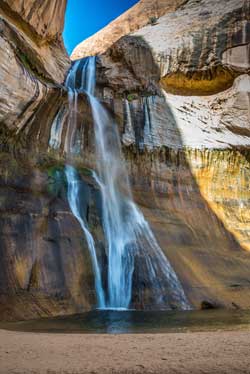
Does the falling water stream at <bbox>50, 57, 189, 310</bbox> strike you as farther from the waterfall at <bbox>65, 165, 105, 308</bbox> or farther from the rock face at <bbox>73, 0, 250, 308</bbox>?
the rock face at <bbox>73, 0, 250, 308</bbox>

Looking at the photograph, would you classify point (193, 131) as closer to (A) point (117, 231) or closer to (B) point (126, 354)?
(A) point (117, 231)

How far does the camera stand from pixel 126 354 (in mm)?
4414

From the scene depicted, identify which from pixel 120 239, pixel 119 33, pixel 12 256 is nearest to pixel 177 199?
pixel 120 239

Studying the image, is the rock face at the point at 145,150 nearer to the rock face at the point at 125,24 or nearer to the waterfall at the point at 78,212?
the waterfall at the point at 78,212

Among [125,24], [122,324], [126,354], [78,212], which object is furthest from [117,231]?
[125,24]

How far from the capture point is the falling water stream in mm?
12102

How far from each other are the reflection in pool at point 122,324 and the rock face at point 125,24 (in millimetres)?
30280

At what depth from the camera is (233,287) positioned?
45.1 feet

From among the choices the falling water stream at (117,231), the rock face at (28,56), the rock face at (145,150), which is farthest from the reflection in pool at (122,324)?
the rock face at (28,56)

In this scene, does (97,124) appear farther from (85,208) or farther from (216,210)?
(216,210)

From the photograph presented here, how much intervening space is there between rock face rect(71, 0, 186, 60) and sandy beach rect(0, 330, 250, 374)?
33208mm

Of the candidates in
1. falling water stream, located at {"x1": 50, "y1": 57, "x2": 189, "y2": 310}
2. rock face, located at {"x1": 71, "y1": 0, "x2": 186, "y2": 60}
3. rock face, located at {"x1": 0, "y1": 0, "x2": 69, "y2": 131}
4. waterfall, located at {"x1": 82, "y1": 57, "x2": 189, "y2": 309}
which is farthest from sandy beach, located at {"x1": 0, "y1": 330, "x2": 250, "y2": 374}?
rock face, located at {"x1": 71, "y1": 0, "x2": 186, "y2": 60}

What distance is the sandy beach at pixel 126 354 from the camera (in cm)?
363

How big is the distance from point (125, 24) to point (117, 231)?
98.1 feet
